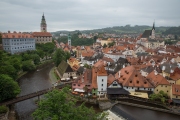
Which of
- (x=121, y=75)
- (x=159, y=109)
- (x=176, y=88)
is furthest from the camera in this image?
(x=121, y=75)

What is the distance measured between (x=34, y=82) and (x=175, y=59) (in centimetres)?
4627

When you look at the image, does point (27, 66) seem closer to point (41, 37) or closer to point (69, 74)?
point (69, 74)

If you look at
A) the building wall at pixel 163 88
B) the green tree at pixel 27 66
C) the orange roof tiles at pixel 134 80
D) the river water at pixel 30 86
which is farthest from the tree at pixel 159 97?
the green tree at pixel 27 66

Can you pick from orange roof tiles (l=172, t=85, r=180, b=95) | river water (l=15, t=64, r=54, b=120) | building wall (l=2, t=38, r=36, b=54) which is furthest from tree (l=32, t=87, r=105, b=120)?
building wall (l=2, t=38, r=36, b=54)

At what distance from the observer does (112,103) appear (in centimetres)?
3095

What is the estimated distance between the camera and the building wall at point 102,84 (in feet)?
111

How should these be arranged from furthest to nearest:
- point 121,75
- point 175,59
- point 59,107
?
point 175,59, point 121,75, point 59,107

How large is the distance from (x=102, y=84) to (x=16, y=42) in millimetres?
51063

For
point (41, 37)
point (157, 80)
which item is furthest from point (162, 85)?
point (41, 37)

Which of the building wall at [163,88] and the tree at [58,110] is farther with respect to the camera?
the building wall at [163,88]

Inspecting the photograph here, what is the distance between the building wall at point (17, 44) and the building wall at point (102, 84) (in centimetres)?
4865

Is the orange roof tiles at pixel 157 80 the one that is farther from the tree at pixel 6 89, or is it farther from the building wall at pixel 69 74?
the tree at pixel 6 89

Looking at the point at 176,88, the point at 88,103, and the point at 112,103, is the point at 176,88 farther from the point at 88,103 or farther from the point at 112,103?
the point at 88,103

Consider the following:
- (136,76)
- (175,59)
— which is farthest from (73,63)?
(175,59)
